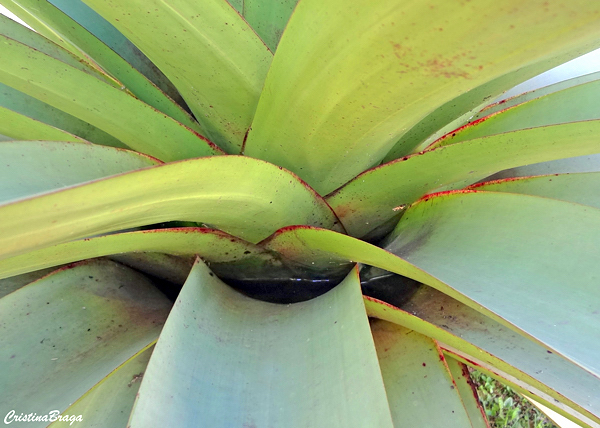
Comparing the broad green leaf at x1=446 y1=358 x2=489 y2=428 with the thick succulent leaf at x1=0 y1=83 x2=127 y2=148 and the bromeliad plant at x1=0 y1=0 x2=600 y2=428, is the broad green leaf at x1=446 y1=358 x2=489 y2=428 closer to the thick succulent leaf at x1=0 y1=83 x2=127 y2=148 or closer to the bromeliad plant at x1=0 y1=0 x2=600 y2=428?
the bromeliad plant at x1=0 y1=0 x2=600 y2=428

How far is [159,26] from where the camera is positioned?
0.54m

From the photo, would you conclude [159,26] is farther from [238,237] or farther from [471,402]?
[471,402]

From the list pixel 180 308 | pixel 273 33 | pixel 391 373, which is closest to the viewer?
pixel 180 308

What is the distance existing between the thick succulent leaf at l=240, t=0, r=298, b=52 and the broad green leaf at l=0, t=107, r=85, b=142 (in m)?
0.36

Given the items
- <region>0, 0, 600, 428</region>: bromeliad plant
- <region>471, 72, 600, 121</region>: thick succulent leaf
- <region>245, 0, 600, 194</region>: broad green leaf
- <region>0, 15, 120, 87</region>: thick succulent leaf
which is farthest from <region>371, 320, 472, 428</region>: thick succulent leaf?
<region>0, 15, 120, 87</region>: thick succulent leaf

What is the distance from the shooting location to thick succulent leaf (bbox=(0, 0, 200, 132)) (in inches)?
29.4

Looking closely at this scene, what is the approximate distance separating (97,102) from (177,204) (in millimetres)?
270

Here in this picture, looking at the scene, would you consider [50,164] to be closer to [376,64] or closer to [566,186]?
[376,64]

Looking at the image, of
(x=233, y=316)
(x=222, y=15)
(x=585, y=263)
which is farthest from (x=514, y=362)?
(x=222, y=15)

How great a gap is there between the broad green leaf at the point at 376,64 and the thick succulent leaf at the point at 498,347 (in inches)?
8.8

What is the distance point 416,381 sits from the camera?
0.62 meters

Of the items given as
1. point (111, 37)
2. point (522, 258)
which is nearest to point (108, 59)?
point (111, 37)

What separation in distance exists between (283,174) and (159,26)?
0.24 metres

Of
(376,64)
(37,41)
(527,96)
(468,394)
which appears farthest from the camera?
(527,96)
